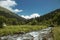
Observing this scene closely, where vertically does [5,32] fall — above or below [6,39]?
above

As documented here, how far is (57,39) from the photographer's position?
1578cm

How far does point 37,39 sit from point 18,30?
10970 mm

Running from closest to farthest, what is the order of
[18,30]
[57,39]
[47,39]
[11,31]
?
1. [57,39]
2. [47,39]
3. [11,31]
4. [18,30]

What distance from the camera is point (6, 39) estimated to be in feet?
62.2

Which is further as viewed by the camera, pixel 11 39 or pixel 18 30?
pixel 18 30

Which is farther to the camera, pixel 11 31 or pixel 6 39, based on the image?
pixel 11 31

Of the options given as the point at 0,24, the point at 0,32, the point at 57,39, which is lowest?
the point at 57,39

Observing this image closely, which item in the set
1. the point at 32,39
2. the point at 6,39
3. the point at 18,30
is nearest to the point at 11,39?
the point at 6,39

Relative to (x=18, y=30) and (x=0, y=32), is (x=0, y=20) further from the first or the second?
(x=0, y=32)

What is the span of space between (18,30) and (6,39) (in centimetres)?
917

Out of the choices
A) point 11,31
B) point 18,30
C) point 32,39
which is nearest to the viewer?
point 32,39

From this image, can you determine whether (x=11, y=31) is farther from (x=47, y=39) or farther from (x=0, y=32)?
(x=47, y=39)

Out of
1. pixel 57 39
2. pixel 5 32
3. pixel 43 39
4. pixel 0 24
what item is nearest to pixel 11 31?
pixel 5 32

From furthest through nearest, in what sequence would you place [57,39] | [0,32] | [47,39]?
[0,32], [47,39], [57,39]
